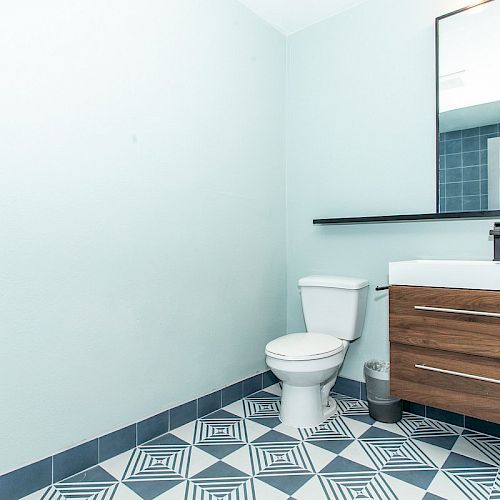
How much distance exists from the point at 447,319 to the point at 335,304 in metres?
0.70

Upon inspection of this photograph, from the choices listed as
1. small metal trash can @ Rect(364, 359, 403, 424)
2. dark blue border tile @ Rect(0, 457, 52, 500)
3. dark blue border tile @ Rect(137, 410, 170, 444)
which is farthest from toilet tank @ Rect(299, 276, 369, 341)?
dark blue border tile @ Rect(0, 457, 52, 500)

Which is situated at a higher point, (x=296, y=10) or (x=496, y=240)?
(x=296, y=10)

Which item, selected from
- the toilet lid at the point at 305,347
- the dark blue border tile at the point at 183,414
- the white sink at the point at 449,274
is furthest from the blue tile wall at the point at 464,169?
the dark blue border tile at the point at 183,414

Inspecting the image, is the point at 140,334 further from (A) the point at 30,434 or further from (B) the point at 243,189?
(B) the point at 243,189

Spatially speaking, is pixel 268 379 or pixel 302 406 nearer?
pixel 302 406

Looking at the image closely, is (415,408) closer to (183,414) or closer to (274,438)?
(274,438)

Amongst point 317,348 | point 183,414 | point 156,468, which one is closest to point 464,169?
point 317,348

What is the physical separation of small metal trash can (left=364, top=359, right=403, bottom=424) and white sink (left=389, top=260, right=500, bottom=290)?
562mm

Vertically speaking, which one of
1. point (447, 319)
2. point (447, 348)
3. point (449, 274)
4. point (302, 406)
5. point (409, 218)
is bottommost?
point (302, 406)

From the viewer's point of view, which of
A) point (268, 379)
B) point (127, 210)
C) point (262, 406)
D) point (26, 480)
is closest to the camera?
point (26, 480)

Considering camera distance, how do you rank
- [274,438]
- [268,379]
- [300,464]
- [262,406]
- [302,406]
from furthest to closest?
[268,379]
[262,406]
[302,406]
[274,438]
[300,464]

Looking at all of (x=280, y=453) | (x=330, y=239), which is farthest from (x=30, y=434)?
(x=330, y=239)

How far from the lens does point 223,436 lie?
77.4 inches

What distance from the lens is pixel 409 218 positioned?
2.10m
